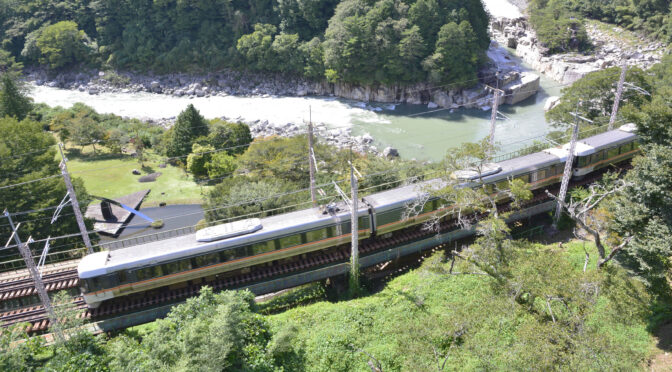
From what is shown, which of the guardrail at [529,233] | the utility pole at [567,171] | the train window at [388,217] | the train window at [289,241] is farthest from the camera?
the guardrail at [529,233]

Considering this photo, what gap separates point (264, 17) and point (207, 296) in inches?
2250

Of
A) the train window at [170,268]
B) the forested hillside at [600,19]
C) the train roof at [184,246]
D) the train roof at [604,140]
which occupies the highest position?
the forested hillside at [600,19]

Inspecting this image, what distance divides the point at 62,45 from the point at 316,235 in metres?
66.2

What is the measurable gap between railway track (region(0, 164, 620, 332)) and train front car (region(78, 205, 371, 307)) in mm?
414

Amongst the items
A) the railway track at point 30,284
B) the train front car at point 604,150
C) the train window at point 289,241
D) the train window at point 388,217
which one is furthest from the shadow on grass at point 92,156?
the train front car at point 604,150

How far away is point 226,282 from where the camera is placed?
66.5ft

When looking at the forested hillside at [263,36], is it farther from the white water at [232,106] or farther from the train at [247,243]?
the train at [247,243]

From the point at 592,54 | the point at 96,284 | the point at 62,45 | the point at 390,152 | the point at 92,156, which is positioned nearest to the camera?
the point at 96,284

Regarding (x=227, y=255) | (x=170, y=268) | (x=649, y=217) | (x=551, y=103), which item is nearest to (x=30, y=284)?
(x=170, y=268)

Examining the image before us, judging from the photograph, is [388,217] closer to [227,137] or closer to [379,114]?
[227,137]

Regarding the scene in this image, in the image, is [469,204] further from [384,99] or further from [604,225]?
[384,99]

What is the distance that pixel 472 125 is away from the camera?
153 feet

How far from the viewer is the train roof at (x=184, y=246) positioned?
1814cm

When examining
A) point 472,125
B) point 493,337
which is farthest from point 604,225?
point 472,125
